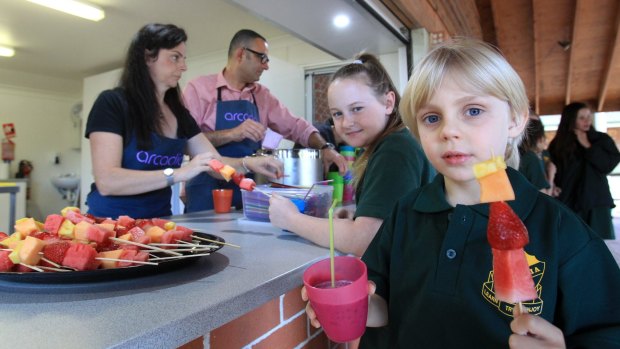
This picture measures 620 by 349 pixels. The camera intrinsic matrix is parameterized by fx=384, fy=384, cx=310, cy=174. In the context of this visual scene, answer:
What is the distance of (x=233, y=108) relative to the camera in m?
2.69

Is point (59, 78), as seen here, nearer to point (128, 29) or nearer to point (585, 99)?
point (128, 29)

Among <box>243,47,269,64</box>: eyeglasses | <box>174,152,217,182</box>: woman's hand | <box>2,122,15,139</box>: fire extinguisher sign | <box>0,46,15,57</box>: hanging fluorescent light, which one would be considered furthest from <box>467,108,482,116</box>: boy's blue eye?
<box>2,122,15,139</box>: fire extinguisher sign

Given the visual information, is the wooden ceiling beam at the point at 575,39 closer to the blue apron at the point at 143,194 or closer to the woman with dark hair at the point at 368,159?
the woman with dark hair at the point at 368,159

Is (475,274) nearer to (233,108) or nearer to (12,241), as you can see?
(12,241)

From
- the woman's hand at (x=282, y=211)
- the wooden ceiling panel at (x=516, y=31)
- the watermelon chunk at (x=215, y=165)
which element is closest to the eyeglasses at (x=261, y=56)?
the watermelon chunk at (x=215, y=165)

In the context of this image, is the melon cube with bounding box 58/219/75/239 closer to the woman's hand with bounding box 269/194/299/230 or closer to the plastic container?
the woman's hand with bounding box 269/194/299/230

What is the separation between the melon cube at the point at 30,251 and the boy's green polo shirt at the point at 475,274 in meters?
0.73

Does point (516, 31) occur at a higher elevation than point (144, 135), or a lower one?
higher

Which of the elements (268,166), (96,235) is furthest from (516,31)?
(96,235)

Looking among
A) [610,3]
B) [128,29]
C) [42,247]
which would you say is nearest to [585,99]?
[610,3]

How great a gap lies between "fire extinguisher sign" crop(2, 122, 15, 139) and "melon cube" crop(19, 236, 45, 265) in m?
8.92

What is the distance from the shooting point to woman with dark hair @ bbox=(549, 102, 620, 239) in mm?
4098

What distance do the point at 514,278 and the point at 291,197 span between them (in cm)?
101

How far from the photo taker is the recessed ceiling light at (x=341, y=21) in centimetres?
308
